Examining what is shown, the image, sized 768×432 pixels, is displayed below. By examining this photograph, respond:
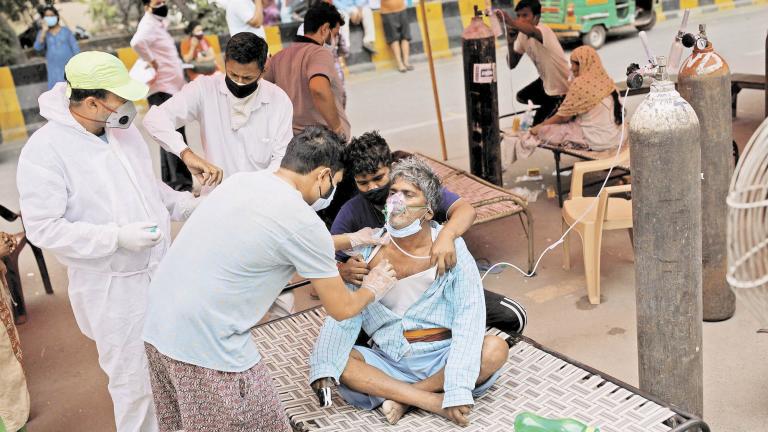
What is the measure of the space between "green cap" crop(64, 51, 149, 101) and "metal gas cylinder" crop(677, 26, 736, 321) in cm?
257

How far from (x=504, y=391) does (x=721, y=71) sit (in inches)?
74.1

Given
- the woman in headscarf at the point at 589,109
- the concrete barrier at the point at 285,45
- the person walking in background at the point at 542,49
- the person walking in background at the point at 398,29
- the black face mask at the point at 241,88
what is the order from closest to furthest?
1. the black face mask at the point at 241,88
2. the woman in headscarf at the point at 589,109
3. the person walking in background at the point at 542,49
4. the concrete barrier at the point at 285,45
5. the person walking in background at the point at 398,29

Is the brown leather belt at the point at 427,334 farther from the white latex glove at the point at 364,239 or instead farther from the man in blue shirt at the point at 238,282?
the man in blue shirt at the point at 238,282

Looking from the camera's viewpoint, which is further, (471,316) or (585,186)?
(585,186)

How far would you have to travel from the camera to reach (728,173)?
14.2 ft

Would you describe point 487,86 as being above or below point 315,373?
above

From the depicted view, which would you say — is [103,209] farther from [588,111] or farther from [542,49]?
[542,49]

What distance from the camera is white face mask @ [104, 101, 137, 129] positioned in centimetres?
341

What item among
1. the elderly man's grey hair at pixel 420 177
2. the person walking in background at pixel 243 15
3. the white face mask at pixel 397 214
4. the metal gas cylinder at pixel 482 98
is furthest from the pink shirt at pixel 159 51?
the white face mask at pixel 397 214

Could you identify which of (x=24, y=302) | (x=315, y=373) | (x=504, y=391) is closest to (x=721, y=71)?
(x=504, y=391)

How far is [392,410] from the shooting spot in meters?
3.38

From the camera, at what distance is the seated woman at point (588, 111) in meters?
6.18

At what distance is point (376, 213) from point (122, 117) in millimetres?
1198

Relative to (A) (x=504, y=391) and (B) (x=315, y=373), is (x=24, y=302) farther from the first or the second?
(A) (x=504, y=391)
